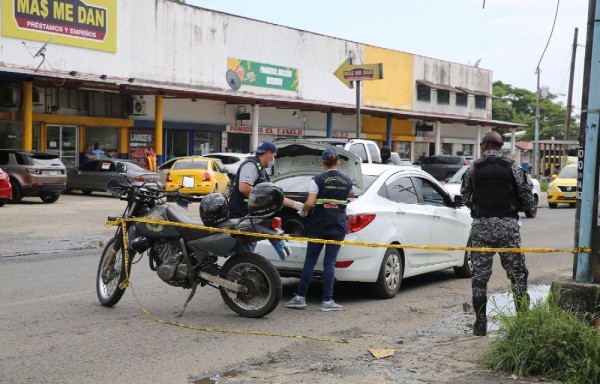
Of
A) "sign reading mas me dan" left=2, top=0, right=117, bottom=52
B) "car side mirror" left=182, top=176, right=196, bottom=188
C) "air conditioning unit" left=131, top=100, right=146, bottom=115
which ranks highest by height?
"sign reading mas me dan" left=2, top=0, right=117, bottom=52

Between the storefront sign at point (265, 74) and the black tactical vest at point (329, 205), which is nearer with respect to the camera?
the black tactical vest at point (329, 205)

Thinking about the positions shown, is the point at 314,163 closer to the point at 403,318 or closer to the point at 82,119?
the point at 403,318

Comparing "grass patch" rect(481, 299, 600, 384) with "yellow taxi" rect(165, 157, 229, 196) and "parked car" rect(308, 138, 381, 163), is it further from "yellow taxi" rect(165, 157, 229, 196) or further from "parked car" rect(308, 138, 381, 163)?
"yellow taxi" rect(165, 157, 229, 196)

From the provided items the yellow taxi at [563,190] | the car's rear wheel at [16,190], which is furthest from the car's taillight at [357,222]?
the yellow taxi at [563,190]

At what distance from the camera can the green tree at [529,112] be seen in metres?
90.5

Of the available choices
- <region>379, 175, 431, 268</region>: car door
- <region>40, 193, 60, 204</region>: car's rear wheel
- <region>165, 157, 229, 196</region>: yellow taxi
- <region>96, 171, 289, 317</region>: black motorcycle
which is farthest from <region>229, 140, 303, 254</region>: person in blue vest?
<region>165, 157, 229, 196</region>: yellow taxi

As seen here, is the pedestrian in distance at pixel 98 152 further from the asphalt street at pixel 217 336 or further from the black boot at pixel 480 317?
the black boot at pixel 480 317

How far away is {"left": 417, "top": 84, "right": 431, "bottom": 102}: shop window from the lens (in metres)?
50.5

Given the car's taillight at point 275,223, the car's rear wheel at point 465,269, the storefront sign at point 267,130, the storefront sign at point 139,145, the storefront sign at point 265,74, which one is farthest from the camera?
the storefront sign at point 267,130

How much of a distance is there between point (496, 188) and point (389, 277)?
2474 mm

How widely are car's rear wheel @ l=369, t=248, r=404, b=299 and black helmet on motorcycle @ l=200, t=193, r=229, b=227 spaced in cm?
211

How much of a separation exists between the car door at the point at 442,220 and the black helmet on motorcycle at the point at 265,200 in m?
2.91

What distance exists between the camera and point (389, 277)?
30.7 feet

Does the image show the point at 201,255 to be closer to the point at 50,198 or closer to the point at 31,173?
the point at 31,173
